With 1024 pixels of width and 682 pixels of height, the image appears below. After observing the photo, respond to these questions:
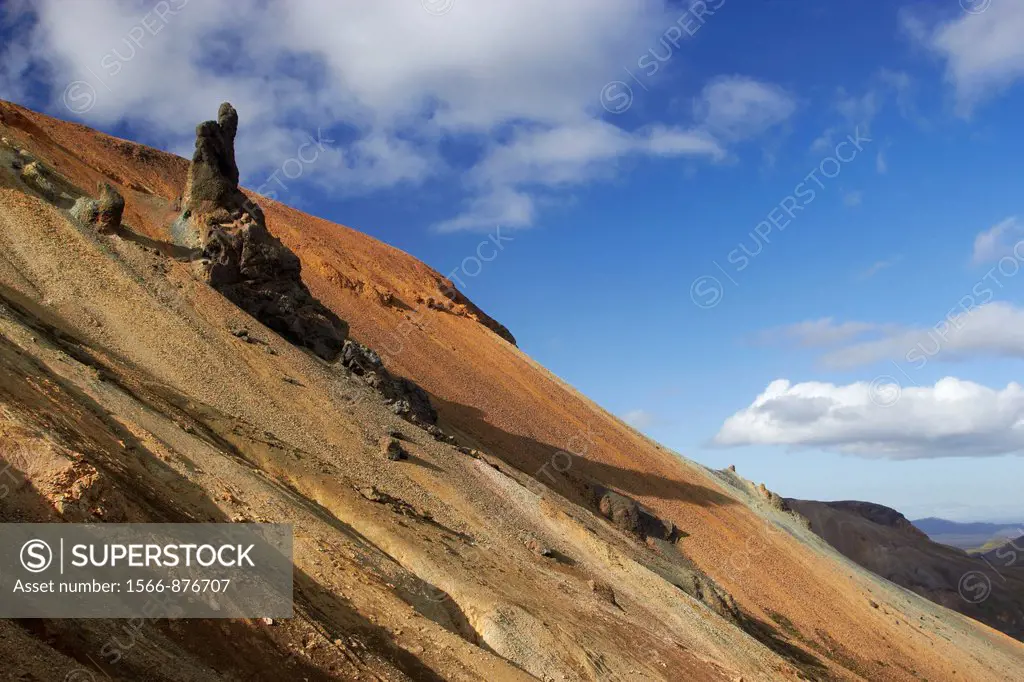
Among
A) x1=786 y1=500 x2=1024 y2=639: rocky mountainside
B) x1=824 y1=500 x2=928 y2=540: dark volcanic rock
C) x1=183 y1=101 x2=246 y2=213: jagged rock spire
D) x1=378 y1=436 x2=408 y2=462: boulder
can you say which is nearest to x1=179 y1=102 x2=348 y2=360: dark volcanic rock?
x1=183 y1=101 x2=246 y2=213: jagged rock spire

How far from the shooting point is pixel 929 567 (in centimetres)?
7525

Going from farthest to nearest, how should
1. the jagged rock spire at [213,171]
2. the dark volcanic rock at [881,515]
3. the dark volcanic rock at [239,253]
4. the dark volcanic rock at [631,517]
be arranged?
the dark volcanic rock at [881,515]
the dark volcanic rock at [631,517]
the jagged rock spire at [213,171]
the dark volcanic rock at [239,253]

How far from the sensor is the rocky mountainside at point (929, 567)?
2719 inches

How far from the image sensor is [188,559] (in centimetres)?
1269

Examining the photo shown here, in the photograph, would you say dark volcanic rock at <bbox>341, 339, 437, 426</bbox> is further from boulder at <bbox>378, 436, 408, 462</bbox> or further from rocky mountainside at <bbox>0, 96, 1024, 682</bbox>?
boulder at <bbox>378, 436, 408, 462</bbox>

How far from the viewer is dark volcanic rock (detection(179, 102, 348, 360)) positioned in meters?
28.5

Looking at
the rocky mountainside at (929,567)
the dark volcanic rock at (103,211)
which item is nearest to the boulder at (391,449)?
the dark volcanic rock at (103,211)

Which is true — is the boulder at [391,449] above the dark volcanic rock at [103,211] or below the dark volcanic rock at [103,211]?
below

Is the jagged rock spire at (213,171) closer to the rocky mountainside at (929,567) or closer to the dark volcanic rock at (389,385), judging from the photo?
the dark volcanic rock at (389,385)

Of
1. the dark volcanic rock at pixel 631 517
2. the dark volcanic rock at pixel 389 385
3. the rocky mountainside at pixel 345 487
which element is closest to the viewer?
the rocky mountainside at pixel 345 487

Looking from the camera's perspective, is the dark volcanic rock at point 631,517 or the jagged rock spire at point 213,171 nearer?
the jagged rock spire at point 213,171

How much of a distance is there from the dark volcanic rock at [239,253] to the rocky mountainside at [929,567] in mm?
61885

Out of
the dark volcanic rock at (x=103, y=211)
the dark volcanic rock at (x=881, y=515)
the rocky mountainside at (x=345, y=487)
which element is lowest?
the rocky mountainside at (x=345, y=487)

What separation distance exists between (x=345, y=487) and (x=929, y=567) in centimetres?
7284
